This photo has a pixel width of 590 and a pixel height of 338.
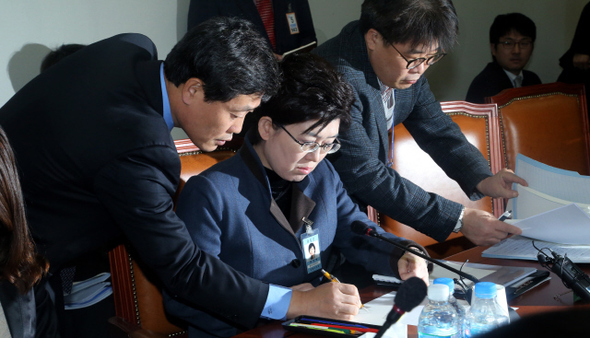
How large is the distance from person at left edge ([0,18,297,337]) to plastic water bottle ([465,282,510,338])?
1.41ft

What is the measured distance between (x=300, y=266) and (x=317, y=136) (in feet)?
1.09

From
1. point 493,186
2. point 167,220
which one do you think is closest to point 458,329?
point 167,220

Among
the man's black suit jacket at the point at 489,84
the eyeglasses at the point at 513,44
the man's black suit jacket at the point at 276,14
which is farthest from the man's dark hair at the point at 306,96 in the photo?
the eyeglasses at the point at 513,44

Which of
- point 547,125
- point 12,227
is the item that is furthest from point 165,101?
point 547,125

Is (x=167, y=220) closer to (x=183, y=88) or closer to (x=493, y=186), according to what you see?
(x=183, y=88)

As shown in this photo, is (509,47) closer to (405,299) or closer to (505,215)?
(505,215)

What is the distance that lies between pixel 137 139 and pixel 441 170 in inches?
51.7

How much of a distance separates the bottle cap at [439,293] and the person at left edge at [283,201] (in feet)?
1.24

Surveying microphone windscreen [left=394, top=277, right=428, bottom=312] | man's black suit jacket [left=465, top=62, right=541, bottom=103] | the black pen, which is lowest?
man's black suit jacket [left=465, top=62, right=541, bottom=103]

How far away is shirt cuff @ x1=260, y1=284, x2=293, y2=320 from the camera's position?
48.5 inches

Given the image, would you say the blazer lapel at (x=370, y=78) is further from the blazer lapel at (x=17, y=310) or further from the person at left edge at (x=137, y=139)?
the blazer lapel at (x=17, y=310)

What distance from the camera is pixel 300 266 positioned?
1.45 m

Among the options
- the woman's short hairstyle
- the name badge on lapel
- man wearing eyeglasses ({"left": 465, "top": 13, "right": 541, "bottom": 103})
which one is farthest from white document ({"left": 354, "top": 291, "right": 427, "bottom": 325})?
man wearing eyeglasses ({"left": 465, "top": 13, "right": 541, "bottom": 103})

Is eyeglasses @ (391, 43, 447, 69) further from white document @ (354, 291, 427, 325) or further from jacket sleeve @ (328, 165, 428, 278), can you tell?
white document @ (354, 291, 427, 325)
